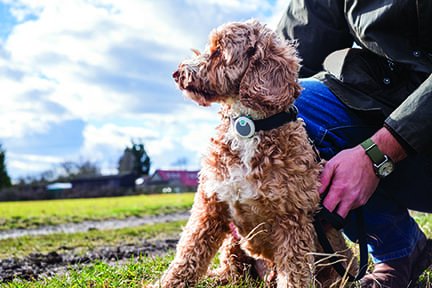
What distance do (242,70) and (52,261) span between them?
3756mm

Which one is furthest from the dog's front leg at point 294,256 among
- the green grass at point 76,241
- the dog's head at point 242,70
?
the green grass at point 76,241

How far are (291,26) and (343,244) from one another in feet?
5.83

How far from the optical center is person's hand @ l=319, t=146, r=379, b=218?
3.00 m

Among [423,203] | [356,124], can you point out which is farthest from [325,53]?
[423,203]

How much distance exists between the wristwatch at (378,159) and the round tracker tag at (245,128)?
696 mm

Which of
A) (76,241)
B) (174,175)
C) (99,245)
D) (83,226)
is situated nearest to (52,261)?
(99,245)

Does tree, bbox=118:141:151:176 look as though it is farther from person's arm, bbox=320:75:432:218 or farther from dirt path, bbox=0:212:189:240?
person's arm, bbox=320:75:432:218

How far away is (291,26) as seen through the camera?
4.07 metres

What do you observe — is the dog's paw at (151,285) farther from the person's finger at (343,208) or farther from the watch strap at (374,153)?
the watch strap at (374,153)

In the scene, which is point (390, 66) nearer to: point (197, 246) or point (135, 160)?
point (197, 246)

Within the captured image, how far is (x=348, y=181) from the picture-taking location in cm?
299

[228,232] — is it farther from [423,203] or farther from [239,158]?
[423,203]

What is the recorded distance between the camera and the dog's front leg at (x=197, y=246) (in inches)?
122

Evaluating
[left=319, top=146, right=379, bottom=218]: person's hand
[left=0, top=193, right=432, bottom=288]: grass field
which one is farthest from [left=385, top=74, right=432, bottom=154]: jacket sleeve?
[left=0, top=193, right=432, bottom=288]: grass field
